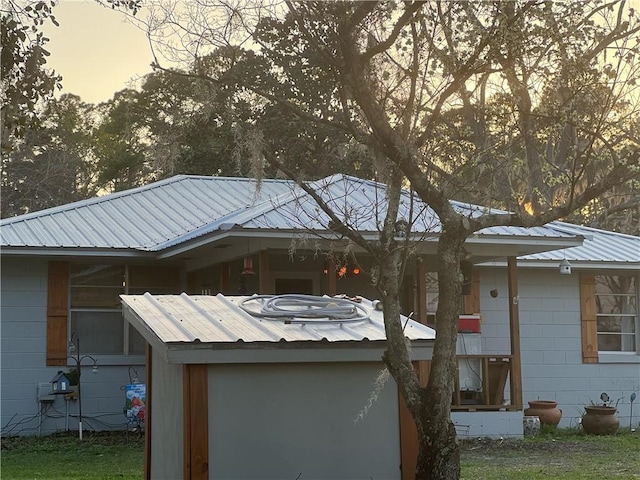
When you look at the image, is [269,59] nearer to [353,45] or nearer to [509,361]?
[509,361]

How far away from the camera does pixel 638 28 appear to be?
25.3 feet

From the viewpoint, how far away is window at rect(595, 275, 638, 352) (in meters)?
16.4

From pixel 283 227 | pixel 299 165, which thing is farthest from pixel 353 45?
pixel 283 227

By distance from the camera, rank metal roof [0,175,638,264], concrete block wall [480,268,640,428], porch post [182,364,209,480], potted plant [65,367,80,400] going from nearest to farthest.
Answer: porch post [182,364,209,480] < metal roof [0,175,638,264] < potted plant [65,367,80,400] < concrete block wall [480,268,640,428]

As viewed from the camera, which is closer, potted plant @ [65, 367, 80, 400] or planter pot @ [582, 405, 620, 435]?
potted plant @ [65, 367, 80, 400]

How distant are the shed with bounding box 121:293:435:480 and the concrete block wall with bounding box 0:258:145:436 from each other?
7920 millimetres

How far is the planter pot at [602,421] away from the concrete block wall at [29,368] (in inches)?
271

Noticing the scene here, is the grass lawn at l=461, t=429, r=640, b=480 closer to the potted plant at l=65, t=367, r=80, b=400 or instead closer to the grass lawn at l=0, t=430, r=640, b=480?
the grass lawn at l=0, t=430, r=640, b=480

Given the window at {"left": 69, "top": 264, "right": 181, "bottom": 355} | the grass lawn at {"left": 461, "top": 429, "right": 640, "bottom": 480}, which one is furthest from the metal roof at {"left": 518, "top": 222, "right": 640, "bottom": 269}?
the window at {"left": 69, "top": 264, "right": 181, "bottom": 355}

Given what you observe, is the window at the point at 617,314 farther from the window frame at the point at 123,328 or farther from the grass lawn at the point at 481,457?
the window frame at the point at 123,328

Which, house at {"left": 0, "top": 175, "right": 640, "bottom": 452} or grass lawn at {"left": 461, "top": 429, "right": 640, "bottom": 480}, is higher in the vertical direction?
house at {"left": 0, "top": 175, "right": 640, "bottom": 452}

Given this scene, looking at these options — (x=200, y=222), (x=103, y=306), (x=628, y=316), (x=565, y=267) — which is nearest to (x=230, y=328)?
(x=200, y=222)

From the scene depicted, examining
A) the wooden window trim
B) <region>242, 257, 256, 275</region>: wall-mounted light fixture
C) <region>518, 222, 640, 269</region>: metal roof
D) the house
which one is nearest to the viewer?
<region>242, 257, 256, 275</region>: wall-mounted light fixture

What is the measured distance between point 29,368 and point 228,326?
8.50 metres
